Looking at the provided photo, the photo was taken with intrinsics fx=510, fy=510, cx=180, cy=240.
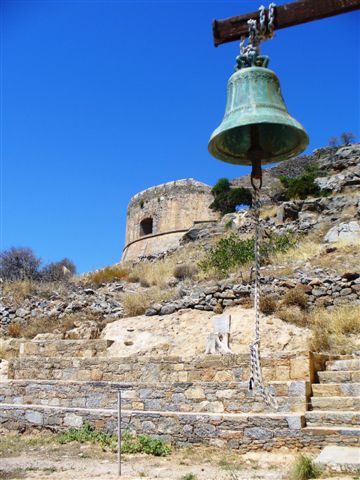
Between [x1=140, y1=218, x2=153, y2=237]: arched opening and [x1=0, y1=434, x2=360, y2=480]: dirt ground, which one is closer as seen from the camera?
[x1=0, y1=434, x2=360, y2=480]: dirt ground

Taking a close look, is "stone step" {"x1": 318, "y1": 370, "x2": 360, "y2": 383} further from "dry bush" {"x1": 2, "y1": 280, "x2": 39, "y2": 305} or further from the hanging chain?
"dry bush" {"x1": 2, "y1": 280, "x2": 39, "y2": 305}

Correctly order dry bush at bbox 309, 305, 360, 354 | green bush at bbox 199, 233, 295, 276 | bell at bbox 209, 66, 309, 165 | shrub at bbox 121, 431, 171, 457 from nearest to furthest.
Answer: bell at bbox 209, 66, 309, 165
shrub at bbox 121, 431, 171, 457
dry bush at bbox 309, 305, 360, 354
green bush at bbox 199, 233, 295, 276

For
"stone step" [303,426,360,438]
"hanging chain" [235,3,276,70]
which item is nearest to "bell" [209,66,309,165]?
"hanging chain" [235,3,276,70]

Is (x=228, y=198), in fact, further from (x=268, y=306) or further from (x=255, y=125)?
(x=255, y=125)

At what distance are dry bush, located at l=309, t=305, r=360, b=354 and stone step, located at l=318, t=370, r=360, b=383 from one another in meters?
1.53

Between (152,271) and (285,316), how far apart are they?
343 inches

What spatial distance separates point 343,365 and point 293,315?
296cm

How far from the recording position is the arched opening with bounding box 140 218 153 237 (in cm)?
2919

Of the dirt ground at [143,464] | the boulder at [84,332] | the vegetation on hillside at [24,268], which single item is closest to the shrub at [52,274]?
the vegetation on hillside at [24,268]

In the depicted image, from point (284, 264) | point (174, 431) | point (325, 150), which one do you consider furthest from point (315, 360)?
point (325, 150)

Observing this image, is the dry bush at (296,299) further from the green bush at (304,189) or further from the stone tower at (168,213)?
the stone tower at (168,213)

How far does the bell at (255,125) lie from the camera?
3.83 meters

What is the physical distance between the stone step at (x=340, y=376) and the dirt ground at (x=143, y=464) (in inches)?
62.3

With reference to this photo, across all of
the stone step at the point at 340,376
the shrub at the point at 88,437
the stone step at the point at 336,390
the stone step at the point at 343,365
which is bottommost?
the shrub at the point at 88,437
